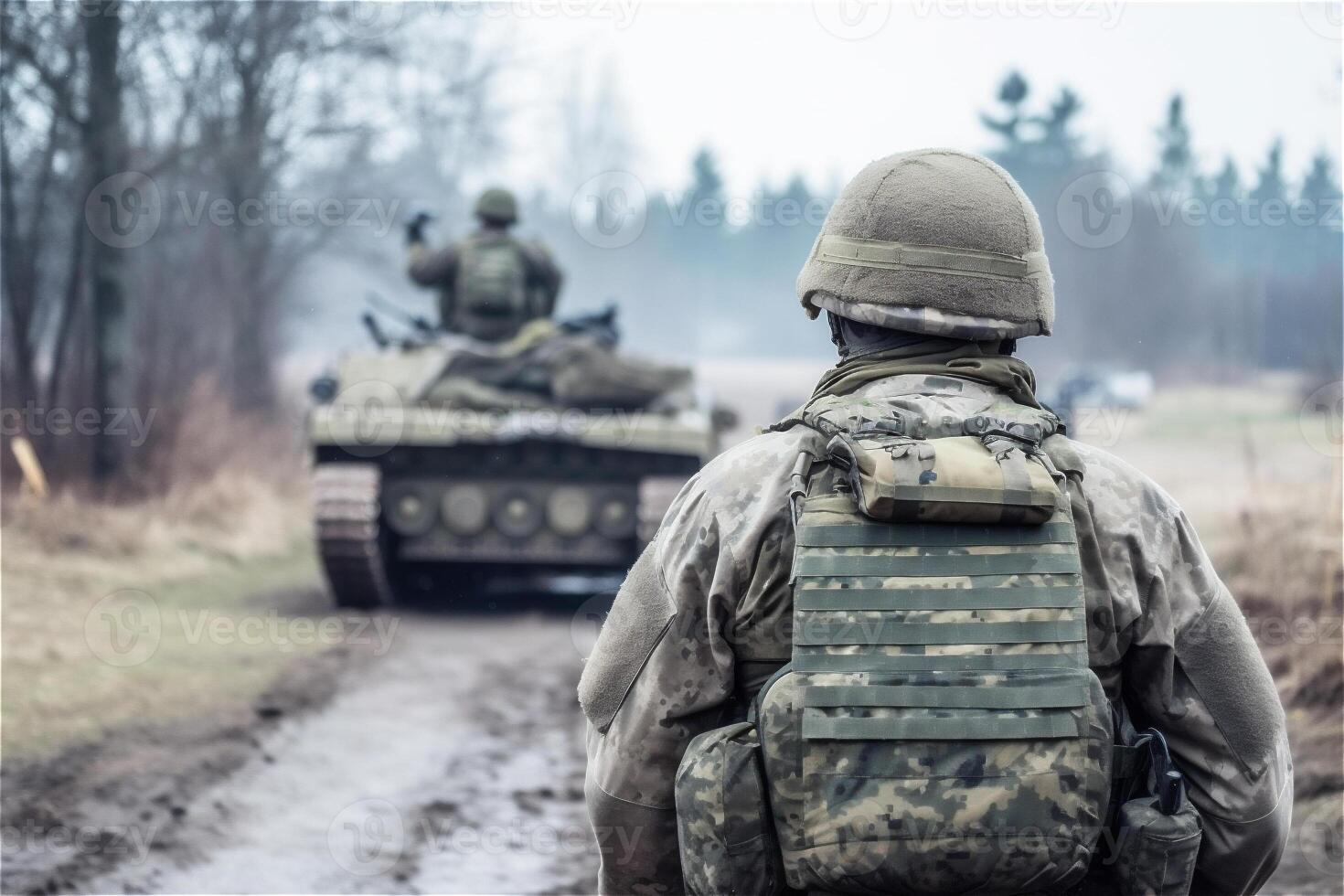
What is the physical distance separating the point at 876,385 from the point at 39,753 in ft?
15.2

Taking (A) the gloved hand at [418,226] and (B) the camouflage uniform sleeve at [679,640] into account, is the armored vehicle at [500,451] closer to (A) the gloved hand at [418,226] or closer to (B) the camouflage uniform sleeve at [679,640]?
(A) the gloved hand at [418,226]

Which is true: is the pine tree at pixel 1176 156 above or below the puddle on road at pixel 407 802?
above

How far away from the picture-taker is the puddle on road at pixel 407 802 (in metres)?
4.66

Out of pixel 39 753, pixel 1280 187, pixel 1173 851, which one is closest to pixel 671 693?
pixel 1173 851

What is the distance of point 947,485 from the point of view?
84.7 inches

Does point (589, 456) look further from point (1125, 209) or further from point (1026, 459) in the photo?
point (1125, 209)

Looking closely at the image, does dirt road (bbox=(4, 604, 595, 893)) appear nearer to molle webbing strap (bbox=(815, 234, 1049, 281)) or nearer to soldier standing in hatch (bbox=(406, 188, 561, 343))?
molle webbing strap (bbox=(815, 234, 1049, 281))

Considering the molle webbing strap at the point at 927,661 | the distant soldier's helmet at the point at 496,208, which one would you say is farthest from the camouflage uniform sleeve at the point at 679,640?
the distant soldier's helmet at the point at 496,208

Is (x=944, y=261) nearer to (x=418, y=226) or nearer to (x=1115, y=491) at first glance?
(x=1115, y=491)

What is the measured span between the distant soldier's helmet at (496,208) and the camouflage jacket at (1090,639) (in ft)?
29.9

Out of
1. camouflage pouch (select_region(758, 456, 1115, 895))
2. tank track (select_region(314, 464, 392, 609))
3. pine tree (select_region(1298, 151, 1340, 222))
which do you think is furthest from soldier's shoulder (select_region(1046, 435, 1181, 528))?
pine tree (select_region(1298, 151, 1340, 222))

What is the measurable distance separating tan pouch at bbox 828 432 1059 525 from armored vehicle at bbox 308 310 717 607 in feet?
23.3

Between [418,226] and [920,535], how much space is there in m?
9.25

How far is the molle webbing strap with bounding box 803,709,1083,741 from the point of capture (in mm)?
2088
